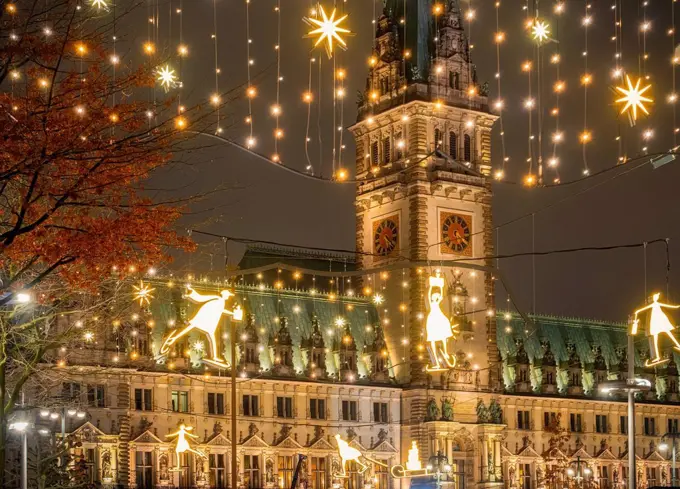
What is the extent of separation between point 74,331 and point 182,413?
4042cm

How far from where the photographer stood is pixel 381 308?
82938 millimetres

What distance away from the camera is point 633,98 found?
85.0 feet

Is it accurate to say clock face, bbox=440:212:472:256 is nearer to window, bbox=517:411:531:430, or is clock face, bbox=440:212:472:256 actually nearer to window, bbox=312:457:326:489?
window, bbox=517:411:531:430

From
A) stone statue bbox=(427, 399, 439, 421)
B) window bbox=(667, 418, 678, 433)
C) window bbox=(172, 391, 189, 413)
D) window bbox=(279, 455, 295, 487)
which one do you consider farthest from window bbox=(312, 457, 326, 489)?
window bbox=(667, 418, 678, 433)

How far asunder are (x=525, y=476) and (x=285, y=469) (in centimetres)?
1784

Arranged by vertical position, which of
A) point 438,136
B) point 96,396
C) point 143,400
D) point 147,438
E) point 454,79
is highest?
point 454,79

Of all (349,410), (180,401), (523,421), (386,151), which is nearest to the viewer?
(180,401)

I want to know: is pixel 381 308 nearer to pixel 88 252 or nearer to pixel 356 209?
A: pixel 356 209

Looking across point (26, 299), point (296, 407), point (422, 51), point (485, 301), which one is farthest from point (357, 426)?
point (26, 299)

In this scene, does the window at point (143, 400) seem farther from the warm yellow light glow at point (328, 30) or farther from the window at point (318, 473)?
the warm yellow light glow at point (328, 30)

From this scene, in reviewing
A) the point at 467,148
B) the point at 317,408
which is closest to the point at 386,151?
the point at 467,148

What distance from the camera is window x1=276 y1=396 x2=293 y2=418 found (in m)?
77.4

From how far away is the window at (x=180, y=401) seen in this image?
73125 mm

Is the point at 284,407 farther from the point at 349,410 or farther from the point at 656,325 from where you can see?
the point at 656,325
